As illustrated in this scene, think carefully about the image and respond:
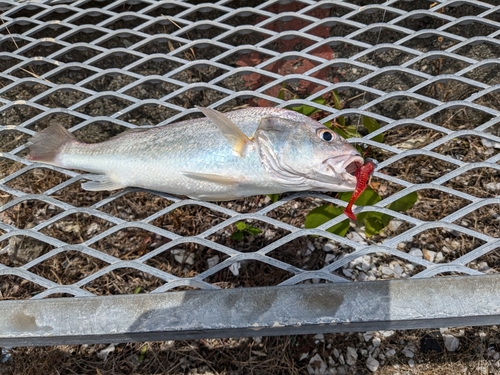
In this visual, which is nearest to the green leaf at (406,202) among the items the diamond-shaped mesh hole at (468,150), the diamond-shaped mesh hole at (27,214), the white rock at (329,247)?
the white rock at (329,247)

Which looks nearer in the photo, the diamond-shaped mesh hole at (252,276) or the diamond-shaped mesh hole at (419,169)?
the diamond-shaped mesh hole at (252,276)

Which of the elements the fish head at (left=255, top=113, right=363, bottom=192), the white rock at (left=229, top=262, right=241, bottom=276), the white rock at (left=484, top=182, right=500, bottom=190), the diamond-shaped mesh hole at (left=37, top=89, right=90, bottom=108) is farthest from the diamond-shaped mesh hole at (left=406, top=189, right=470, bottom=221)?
the diamond-shaped mesh hole at (left=37, top=89, right=90, bottom=108)

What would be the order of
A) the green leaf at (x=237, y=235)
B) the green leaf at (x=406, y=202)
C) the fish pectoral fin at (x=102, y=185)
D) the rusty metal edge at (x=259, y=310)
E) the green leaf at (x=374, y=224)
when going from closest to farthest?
the rusty metal edge at (x=259, y=310), the fish pectoral fin at (x=102, y=185), the green leaf at (x=406, y=202), the green leaf at (x=374, y=224), the green leaf at (x=237, y=235)

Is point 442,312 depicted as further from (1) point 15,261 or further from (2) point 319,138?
(1) point 15,261

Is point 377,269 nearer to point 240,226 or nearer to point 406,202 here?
point 406,202

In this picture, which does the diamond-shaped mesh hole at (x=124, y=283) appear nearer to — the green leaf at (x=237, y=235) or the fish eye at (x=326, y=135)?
the green leaf at (x=237, y=235)

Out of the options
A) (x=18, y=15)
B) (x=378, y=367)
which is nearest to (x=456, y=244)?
(x=378, y=367)

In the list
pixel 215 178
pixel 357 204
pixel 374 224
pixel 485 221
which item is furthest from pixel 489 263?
pixel 215 178

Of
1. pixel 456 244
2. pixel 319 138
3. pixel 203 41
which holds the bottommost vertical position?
pixel 456 244
